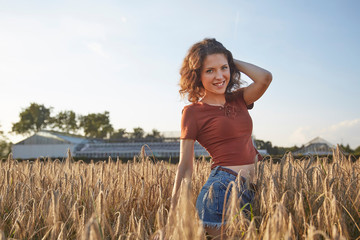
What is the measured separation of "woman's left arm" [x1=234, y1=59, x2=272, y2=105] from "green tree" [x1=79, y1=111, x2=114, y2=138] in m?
48.7

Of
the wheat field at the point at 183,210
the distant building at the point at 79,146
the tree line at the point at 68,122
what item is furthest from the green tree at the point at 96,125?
the wheat field at the point at 183,210

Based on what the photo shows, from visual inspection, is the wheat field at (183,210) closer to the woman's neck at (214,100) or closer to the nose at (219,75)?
the woman's neck at (214,100)

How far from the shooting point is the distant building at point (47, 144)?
1261 inches

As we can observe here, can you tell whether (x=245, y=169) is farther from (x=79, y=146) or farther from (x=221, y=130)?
(x=79, y=146)

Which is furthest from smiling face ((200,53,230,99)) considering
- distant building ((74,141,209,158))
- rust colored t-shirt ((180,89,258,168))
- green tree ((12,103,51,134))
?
green tree ((12,103,51,134))

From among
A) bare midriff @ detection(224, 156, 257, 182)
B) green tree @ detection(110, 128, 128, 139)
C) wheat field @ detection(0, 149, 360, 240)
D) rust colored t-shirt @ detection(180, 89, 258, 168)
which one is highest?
green tree @ detection(110, 128, 128, 139)

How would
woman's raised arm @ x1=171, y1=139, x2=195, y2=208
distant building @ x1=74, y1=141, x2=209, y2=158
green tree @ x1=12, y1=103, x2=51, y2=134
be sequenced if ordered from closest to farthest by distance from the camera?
1. woman's raised arm @ x1=171, y1=139, x2=195, y2=208
2. distant building @ x1=74, y1=141, x2=209, y2=158
3. green tree @ x1=12, y1=103, x2=51, y2=134

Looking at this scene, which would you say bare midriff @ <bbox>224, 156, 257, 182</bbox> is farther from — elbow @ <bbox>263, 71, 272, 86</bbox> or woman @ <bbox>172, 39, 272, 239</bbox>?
elbow @ <bbox>263, 71, 272, 86</bbox>

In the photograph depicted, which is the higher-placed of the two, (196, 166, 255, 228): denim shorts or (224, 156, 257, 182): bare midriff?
(224, 156, 257, 182): bare midriff

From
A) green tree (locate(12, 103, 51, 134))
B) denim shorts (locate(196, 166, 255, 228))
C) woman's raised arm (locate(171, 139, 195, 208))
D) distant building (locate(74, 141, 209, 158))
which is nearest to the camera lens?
denim shorts (locate(196, 166, 255, 228))

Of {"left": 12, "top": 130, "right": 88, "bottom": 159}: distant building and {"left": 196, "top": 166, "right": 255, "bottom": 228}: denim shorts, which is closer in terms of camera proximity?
{"left": 196, "top": 166, "right": 255, "bottom": 228}: denim shorts

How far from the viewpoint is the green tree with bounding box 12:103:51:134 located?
46.9 metres

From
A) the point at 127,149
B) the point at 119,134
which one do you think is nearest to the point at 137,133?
the point at 119,134

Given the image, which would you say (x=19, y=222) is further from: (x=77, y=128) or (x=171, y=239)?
(x=77, y=128)
